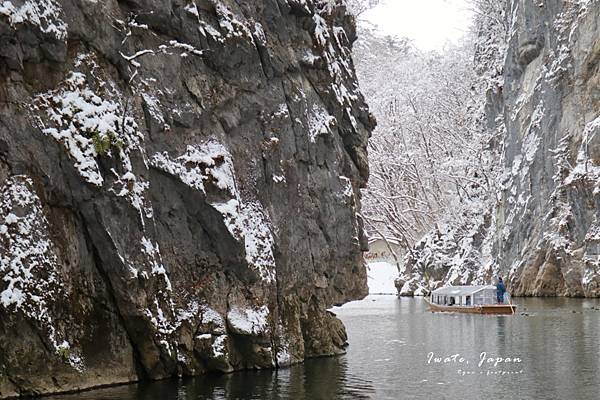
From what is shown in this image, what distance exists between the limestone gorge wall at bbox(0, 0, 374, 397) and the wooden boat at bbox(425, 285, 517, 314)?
1291cm

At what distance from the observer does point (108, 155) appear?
13992 millimetres

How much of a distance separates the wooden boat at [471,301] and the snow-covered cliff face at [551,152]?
27.8 feet

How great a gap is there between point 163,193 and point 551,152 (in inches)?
1291

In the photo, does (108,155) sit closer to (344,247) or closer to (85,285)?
(85,285)

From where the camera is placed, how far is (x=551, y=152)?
41438 millimetres

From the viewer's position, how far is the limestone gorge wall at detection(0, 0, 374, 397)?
1298 cm

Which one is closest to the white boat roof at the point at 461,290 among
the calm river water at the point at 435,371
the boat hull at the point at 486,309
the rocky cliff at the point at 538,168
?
the boat hull at the point at 486,309

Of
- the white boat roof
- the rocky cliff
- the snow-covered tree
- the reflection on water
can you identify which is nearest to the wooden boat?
the white boat roof

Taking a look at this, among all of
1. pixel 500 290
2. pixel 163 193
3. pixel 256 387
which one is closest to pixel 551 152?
pixel 500 290

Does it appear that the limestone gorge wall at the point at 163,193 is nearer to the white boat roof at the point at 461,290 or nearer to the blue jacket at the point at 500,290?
the white boat roof at the point at 461,290

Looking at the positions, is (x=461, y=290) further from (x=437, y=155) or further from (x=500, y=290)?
(x=437, y=155)

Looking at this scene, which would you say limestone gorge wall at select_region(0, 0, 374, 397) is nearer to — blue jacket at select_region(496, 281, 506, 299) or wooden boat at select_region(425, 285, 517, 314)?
wooden boat at select_region(425, 285, 517, 314)

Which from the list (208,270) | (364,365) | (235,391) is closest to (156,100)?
(208,270)

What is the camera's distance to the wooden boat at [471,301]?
30734mm
